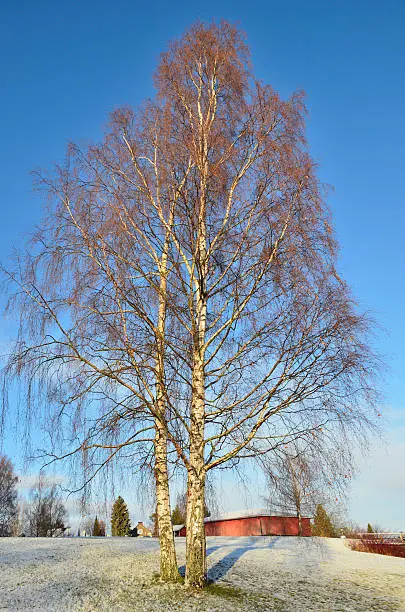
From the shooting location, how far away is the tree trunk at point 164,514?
856 centimetres

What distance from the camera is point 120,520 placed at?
1790 inches

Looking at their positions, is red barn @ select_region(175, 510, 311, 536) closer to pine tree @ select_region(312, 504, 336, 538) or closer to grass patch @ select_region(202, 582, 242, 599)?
pine tree @ select_region(312, 504, 336, 538)

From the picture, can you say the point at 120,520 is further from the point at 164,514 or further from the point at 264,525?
the point at 164,514

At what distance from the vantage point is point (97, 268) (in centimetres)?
827

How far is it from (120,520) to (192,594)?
4200cm

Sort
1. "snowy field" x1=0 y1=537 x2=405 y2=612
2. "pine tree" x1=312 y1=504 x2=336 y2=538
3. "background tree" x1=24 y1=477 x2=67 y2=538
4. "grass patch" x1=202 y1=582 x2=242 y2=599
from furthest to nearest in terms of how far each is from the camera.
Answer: "background tree" x1=24 y1=477 x2=67 y2=538 → "pine tree" x1=312 y1=504 x2=336 y2=538 → "grass patch" x1=202 y1=582 x2=242 y2=599 → "snowy field" x1=0 y1=537 x2=405 y2=612

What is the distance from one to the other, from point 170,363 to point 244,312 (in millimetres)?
1604

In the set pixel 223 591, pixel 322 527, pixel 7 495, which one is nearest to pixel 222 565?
pixel 223 591

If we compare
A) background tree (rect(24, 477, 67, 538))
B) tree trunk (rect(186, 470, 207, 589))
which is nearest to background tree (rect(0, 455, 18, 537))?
background tree (rect(24, 477, 67, 538))

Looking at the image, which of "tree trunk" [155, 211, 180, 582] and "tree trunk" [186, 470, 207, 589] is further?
"tree trunk" [155, 211, 180, 582]

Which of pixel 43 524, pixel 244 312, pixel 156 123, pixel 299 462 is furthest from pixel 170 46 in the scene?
pixel 43 524

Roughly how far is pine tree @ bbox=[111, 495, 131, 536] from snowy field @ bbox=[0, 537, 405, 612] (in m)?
33.7

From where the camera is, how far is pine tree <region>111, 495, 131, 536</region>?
44.3 metres

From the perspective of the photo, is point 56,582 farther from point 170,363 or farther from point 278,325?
point 278,325
